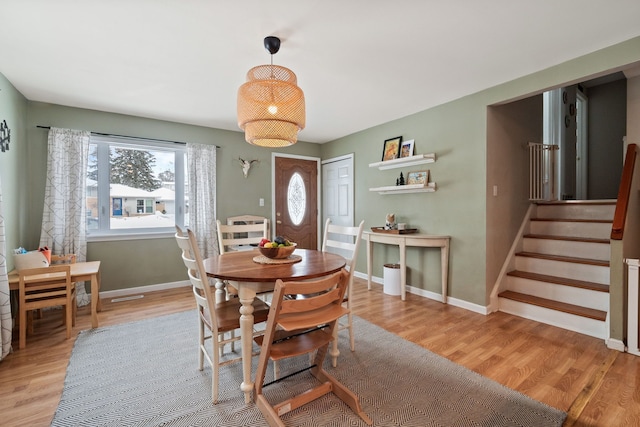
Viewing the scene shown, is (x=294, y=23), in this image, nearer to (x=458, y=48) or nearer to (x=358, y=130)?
(x=458, y=48)

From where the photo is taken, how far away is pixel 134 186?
3.88 meters

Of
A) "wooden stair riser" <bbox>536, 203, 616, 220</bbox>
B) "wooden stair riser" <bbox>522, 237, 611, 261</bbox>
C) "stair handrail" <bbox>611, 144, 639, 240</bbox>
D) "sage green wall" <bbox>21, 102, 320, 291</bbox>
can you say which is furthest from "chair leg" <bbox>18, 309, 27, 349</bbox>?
"wooden stair riser" <bbox>536, 203, 616, 220</bbox>

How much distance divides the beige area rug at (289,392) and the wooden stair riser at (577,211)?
278cm

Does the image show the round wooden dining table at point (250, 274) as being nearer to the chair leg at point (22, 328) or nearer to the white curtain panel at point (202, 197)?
the chair leg at point (22, 328)

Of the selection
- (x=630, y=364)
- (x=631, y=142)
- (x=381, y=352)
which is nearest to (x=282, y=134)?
(x=381, y=352)

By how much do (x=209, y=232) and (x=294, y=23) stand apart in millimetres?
3068

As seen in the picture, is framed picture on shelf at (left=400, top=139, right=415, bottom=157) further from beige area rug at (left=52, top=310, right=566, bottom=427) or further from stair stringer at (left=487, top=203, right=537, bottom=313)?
beige area rug at (left=52, top=310, right=566, bottom=427)

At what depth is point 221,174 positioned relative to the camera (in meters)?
4.44

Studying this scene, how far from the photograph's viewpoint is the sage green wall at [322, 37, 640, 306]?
2.83m

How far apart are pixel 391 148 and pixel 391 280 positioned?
1.82 m

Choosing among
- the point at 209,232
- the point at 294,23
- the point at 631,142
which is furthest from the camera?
the point at 209,232

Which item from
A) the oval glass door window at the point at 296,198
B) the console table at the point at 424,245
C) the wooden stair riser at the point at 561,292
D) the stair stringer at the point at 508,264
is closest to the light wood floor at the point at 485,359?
the stair stringer at the point at 508,264

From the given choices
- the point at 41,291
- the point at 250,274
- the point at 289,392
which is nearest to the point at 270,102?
the point at 250,274

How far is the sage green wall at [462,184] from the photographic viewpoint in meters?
2.83
